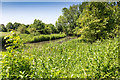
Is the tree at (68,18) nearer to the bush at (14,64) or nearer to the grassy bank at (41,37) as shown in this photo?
the grassy bank at (41,37)

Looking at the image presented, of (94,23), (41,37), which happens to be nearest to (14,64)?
(41,37)

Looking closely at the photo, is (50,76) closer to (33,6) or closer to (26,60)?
(26,60)

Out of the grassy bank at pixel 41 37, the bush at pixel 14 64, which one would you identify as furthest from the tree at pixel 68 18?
the bush at pixel 14 64

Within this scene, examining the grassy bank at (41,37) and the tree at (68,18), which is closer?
the grassy bank at (41,37)

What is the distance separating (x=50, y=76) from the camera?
1.21 meters

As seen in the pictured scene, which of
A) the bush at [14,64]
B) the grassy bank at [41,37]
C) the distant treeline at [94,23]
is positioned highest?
the distant treeline at [94,23]

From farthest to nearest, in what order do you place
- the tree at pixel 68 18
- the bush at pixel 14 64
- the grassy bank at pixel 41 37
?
the tree at pixel 68 18 → the grassy bank at pixel 41 37 → the bush at pixel 14 64

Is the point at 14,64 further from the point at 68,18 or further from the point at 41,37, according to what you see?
the point at 68,18

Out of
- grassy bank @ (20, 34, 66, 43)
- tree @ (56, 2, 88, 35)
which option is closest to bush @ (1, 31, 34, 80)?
grassy bank @ (20, 34, 66, 43)

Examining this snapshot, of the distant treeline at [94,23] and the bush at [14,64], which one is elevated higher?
the distant treeline at [94,23]

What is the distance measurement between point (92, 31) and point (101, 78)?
3.32m

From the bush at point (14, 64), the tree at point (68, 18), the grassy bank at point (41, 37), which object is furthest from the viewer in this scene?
the tree at point (68, 18)

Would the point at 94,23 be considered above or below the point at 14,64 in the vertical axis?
above

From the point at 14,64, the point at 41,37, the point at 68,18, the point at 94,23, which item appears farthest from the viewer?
the point at 68,18
